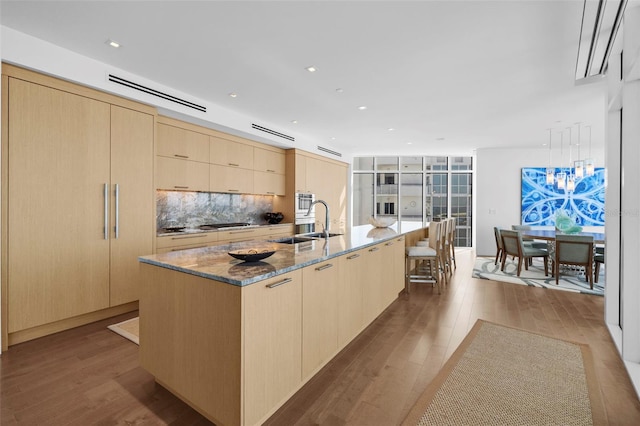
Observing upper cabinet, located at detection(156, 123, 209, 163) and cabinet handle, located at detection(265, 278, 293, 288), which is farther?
upper cabinet, located at detection(156, 123, 209, 163)

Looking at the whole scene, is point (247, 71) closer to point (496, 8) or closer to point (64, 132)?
point (64, 132)

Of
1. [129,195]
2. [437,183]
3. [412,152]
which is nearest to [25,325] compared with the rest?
[129,195]

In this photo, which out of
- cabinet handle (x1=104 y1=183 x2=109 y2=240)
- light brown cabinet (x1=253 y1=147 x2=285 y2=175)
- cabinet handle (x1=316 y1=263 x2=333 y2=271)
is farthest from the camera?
light brown cabinet (x1=253 y1=147 x2=285 y2=175)

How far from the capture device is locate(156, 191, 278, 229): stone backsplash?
4418 millimetres

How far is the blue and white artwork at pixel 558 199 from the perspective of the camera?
735 centimetres

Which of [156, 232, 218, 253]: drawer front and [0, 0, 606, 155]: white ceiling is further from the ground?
[0, 0, 606, 155]: white ceiling

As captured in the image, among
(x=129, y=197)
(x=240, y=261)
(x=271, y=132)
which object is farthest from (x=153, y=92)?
(x=240, y=261)

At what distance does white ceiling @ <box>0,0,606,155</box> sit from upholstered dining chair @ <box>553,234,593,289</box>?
1.97m

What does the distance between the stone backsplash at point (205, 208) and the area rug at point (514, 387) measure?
396cm

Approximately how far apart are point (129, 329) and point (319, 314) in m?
2.19

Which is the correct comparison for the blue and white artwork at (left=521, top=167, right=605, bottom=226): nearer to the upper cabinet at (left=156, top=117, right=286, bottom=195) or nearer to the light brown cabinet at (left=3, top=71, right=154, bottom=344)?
the upper cabinet at (left=156, top=117, right=286, bottom=195)

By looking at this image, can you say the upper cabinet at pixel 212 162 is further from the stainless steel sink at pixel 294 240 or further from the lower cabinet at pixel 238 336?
the lower cabinet at pixel 238 336

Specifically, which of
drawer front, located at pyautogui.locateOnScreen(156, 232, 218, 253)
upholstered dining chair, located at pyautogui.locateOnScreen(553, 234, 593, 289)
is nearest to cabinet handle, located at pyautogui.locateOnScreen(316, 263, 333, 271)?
drawer front, located at pyautogui.locateOnScreen(156, 232, 218, 253)

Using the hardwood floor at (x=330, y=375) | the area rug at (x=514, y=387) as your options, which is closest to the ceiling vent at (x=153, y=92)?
the hardwood floor at (x=330, y=375)
